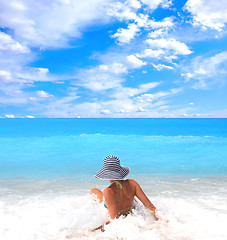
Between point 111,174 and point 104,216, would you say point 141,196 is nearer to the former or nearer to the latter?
point 111,174

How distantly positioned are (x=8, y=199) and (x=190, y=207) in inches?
151

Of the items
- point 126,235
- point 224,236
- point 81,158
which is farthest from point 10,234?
point 81,158

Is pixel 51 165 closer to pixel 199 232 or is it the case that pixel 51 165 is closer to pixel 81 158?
pixel 81 158

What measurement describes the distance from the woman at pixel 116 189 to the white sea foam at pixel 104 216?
5.8 inches

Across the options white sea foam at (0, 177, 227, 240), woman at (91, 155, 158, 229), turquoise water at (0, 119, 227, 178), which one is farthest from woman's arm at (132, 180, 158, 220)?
turquoise water at (0, 119, 227, 178)

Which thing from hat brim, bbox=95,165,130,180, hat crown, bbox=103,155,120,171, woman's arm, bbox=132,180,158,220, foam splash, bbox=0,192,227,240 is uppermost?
Answer: hat crown, bbox=103,155,120,171

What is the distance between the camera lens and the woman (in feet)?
9.51

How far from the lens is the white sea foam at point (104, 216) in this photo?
9.99ft

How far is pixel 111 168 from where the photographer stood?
9.56 feet

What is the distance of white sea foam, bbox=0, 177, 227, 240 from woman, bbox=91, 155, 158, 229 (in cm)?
15

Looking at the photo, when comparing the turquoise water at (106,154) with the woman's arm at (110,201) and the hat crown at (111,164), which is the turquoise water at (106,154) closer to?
the woman's arm at (110,201)

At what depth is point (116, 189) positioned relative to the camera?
9.76ft

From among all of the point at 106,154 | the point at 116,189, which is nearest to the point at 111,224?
the point at 116,189

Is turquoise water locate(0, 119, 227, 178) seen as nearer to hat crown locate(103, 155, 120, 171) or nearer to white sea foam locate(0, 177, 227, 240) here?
white sea foam locate(0, 177, 227, 240)
